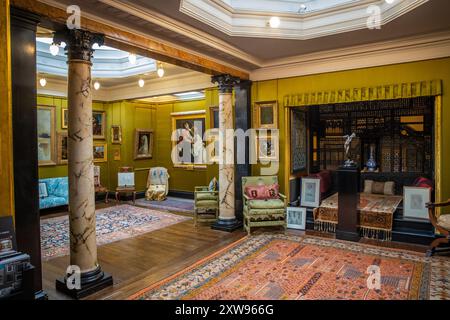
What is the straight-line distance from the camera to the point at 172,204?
9.03 m

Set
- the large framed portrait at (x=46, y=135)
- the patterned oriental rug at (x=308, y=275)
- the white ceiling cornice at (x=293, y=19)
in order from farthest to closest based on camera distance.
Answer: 1. the large framed portrait at (x=46, y=135)
2. the white ceiling cornice at (x=293, y=19)
3. the patterned oriental rug at (x=308, y=275)

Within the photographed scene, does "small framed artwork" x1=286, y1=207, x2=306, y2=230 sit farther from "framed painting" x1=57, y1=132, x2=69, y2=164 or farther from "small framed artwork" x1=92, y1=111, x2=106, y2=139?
"small framed artwork" x1=92, y1=111, x2=106, y2=139

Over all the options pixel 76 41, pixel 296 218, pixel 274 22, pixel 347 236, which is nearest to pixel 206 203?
pixel 296 218

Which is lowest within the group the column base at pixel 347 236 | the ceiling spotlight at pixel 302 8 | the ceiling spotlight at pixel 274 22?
the column base at pixel 347 236

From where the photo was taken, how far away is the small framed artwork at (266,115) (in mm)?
6622

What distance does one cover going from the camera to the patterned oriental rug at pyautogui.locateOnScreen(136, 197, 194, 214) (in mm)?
8380

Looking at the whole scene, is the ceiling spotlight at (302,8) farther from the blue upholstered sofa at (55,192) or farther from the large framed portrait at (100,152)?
the large framed portrait at (100,152)

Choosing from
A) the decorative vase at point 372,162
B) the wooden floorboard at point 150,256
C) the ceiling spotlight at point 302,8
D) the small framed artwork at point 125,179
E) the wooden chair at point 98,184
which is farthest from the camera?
the small framed artwork at point 125,179

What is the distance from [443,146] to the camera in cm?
506

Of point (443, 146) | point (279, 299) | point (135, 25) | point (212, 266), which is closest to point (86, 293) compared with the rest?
point (212, 266)

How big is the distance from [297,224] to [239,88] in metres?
3.15

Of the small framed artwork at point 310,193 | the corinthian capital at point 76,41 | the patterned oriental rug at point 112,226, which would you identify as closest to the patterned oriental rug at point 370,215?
the small framed artwork at point 310,193

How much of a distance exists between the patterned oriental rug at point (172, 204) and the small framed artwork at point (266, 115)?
9.86 feet
